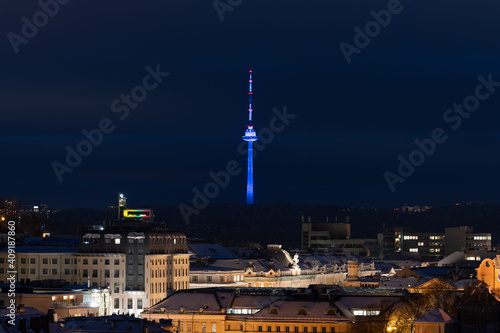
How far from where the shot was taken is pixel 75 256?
167m

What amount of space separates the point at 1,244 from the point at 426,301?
2666 inches

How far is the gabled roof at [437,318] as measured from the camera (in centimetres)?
10988

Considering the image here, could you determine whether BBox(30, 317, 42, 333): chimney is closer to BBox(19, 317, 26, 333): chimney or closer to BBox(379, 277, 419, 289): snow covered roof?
BBox(19, 317, 26, 333): chimney

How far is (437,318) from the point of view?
11006 cm

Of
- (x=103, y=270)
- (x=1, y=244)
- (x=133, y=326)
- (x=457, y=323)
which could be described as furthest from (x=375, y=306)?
(x=1, y=244)

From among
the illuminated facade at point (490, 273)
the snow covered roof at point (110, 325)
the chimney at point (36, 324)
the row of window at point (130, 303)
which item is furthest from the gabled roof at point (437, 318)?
the row of window at point (130, 303)

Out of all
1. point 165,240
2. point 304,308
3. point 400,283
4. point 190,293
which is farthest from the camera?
point 165,240

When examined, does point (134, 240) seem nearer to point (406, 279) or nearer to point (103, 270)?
point (103, 270)

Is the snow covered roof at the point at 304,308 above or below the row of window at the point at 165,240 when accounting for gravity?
below

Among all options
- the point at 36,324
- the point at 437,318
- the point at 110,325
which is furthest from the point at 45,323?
the point at 437,318

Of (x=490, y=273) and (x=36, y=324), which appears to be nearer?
(x=36, y=324)

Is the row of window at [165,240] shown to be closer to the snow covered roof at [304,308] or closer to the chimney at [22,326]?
the snow covered roof at [304,308]

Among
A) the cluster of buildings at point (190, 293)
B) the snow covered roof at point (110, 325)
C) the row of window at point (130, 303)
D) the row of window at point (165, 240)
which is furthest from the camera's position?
the row of window at point (165, 240)

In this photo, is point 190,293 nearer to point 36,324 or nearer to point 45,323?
point 45,323
